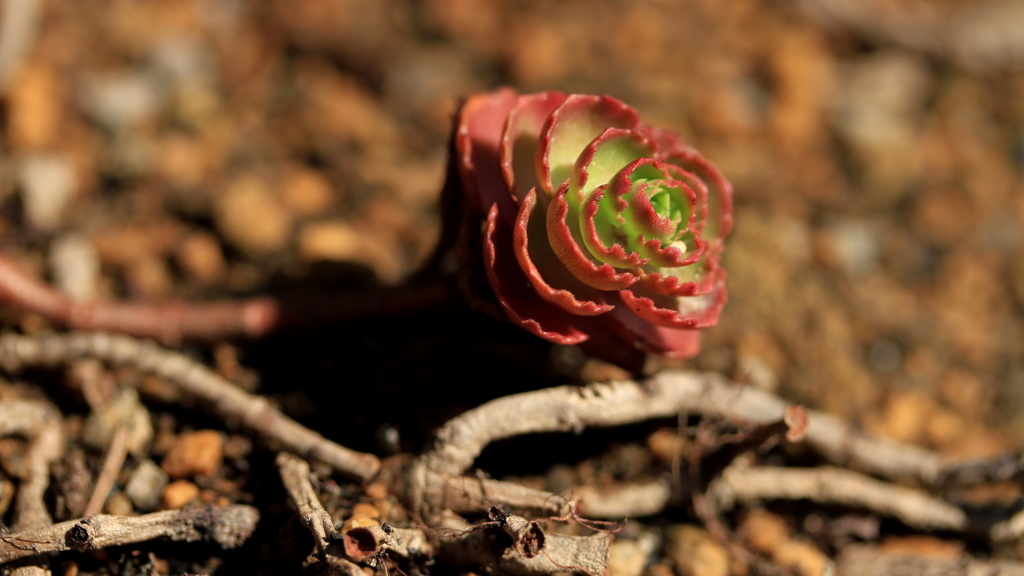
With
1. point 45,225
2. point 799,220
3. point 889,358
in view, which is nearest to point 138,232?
point 45,225

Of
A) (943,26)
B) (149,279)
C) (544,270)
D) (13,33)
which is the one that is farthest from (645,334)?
(943,26)

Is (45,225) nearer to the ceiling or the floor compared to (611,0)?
nearer to the floor

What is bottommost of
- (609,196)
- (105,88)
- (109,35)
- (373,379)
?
(373,379)

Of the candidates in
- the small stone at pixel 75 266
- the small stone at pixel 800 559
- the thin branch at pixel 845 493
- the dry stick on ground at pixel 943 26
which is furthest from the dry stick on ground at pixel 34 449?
the dry stick on ground at pixel 943 26

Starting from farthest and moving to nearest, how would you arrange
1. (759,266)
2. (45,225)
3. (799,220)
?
(799,220)
(759,266)
(45,225)

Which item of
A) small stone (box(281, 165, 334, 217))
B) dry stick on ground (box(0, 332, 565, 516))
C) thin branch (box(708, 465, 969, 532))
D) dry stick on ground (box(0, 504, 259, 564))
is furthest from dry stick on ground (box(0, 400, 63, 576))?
thin branch (box(708, 465, 969, 532))

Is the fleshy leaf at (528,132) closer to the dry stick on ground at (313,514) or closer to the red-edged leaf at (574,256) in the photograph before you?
the red-edged leaf at (574,256)

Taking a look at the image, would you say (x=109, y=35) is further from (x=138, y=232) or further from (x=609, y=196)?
(x=609, y=196)
